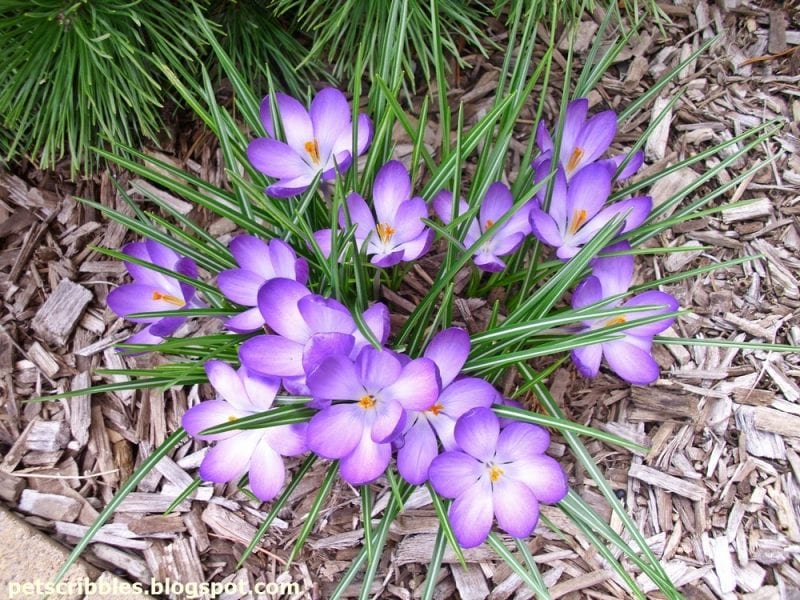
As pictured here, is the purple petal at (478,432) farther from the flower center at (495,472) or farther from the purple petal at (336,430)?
the purple petal at (336,430)

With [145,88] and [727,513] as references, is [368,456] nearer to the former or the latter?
[727,513]

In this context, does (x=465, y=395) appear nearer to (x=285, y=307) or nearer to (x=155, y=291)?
(x=285, y=307)

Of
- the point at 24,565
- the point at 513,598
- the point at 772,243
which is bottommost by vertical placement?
the point at 513,598

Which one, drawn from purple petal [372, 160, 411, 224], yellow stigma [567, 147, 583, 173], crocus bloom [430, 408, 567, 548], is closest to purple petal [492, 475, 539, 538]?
crocus bloom [430, 408, 567, 548]

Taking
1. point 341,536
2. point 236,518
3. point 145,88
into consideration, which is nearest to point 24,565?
point 236,518

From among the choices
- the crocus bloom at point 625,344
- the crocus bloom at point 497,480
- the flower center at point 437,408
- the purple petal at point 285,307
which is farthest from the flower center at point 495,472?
the purple petal at point 285,307

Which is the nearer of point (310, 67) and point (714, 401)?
point (714, 401)

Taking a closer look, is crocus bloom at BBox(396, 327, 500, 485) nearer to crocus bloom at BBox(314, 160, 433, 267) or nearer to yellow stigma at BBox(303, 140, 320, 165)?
crocus bloom at BBox(314, 160, 433, 267)
